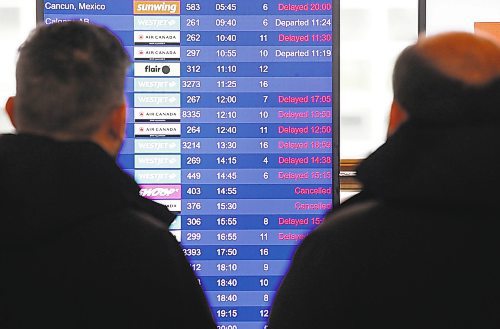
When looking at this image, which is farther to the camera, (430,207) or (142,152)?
(142,152)

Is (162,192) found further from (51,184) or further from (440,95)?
(440,95)

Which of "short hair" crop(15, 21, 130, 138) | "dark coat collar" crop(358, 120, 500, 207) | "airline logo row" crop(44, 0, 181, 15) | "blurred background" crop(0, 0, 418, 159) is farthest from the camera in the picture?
"blurred background" crop(0, 0, 418, 159)

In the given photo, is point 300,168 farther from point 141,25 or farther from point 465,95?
point 465,95

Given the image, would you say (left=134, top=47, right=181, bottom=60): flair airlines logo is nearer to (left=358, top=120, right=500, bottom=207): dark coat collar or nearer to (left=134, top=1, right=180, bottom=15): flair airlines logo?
(left=134, top=1, right=180, bottom=15): flair airlines logo

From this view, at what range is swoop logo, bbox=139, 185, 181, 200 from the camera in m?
3.04

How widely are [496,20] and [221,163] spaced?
167cm

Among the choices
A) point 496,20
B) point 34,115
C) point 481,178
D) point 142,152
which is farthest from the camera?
point 496,20

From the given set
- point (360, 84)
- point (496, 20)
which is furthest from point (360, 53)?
point (496, 20)

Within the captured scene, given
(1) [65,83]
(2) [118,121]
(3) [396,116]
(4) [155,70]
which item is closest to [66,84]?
(1) [65,83]

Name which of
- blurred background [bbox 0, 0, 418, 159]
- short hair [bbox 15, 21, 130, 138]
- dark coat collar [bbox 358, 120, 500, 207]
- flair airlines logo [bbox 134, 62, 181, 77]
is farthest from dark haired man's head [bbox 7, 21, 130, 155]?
blurred background [bbox 0, 0, 418, 159]

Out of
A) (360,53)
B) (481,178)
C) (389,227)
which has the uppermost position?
(360,53)

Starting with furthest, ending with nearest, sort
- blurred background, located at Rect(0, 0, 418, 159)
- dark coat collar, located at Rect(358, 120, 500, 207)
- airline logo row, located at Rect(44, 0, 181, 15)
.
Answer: blurred background, located at Rect(0, 0, 418, 159) → airline logo row, located at Rect(44, 0, 181, 15) → dark coat collar, located at Rect(358, 120, 500, 207)

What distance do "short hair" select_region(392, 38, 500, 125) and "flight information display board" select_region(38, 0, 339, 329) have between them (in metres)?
1.44

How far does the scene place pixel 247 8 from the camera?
305 cm
